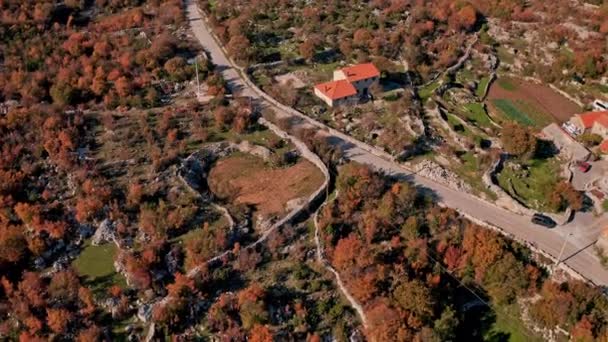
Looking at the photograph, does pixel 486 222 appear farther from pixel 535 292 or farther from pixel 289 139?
pixel 289 139

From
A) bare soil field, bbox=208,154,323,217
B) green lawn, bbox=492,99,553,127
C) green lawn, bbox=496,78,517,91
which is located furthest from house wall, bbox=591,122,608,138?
bare soil field, bbox=208,154,323,217

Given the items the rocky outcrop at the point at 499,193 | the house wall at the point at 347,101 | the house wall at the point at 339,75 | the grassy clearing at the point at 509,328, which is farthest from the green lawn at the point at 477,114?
the grassy clearing at the point at 509,328

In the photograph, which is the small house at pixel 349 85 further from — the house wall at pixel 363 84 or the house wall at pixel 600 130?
the house wall at pixel 600 130

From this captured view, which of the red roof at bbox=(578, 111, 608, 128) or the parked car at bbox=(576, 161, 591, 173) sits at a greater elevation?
the red roof at bbox=(578, 111, 608, 128)

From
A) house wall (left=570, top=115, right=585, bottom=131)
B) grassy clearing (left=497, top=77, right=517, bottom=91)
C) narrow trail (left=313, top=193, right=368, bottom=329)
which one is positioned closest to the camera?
narrow trail (left=313, top=193, right=368, bottom=329)

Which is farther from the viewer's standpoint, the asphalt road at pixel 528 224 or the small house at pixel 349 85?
the small house at pixel 349 85

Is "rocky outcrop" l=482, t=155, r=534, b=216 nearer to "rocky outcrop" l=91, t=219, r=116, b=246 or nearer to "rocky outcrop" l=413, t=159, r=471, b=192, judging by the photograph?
"rocky outcrop" l=413, t=159, r=471, b=192
